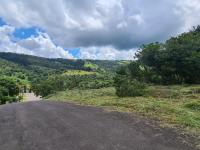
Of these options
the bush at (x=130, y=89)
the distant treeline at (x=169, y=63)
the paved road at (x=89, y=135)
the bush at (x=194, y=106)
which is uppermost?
the distant treeline at (x=169, y=63)

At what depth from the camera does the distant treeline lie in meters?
50.1

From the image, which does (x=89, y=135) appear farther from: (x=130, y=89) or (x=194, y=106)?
(x=130, y=89)

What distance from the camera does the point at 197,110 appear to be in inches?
781

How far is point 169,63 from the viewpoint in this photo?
168 ft

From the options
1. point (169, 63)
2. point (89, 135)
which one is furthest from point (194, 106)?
point (169, 63)

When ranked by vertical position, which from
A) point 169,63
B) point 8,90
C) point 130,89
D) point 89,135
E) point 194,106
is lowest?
point 89,135

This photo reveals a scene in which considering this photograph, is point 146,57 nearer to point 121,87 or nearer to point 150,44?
point 150,44

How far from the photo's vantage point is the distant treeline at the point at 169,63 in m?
Answer: 50.1

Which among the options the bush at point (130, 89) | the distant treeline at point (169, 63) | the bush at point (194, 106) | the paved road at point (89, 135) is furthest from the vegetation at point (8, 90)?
the paved road at point (89, 135)

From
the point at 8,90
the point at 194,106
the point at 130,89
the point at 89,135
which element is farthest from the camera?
the point at 8,90

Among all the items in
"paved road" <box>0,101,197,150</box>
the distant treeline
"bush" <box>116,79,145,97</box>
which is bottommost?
"paved road" <box>0,101,197,150</box>

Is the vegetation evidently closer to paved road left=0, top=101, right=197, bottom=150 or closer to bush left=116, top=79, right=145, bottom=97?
bush left=116, top=79, right=145, bottom=97

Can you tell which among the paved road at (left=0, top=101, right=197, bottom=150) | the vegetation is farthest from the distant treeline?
the vegetation

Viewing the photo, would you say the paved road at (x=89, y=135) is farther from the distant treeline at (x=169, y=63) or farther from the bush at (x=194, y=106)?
the distant treeline at (x=169, y=63)
